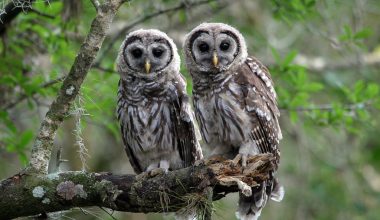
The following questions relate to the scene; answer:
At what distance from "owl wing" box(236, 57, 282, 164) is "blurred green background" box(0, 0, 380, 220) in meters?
0.87

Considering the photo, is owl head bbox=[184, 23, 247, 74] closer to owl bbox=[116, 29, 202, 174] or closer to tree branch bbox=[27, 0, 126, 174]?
owl bbox=[116, 29, 202, 174]

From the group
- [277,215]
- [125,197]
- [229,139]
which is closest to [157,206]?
[125,197]

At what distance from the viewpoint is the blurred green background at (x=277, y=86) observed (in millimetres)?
6301

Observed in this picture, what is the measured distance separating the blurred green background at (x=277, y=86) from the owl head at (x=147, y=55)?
0.36m

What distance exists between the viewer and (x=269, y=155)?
14.0 feet

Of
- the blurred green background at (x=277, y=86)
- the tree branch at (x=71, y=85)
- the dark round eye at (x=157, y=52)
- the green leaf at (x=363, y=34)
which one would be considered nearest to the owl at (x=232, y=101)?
the dark round eye at (x=157, y=52)

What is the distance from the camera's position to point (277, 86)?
22.9ft

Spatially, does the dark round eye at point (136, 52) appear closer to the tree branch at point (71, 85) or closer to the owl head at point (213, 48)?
the owl head at point (213, 48)

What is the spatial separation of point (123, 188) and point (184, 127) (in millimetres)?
1316

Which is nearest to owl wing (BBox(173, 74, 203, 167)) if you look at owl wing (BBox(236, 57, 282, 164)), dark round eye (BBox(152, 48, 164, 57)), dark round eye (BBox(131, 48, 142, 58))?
dark round eye (BBox(152, 48, 164, 57))

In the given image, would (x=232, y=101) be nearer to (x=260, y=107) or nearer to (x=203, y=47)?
(x=260, y=107)

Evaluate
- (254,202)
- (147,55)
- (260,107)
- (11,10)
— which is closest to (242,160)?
(260,107)

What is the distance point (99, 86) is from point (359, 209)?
161 inches

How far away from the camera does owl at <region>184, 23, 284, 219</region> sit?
17.0 ft
